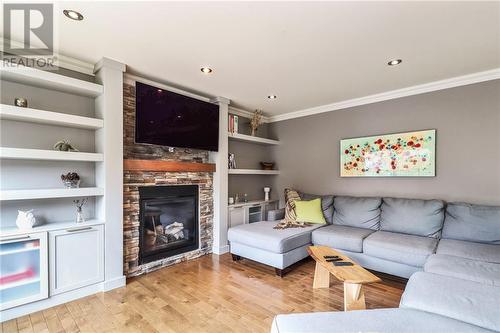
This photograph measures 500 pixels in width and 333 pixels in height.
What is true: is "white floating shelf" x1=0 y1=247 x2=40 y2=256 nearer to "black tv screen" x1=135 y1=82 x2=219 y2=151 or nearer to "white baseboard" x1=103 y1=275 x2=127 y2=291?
"white baseboard" x1=103 y1=275 x2=127 y2=291

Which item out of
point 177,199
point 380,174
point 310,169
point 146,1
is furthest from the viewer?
point 310,169

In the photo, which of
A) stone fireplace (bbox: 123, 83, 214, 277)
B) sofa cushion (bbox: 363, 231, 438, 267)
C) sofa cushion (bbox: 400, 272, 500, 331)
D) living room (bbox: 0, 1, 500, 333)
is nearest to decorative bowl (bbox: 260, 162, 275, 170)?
living room (bbox: 0, 1, 500, 333)

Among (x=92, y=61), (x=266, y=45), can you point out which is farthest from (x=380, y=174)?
(x=92, y=61)

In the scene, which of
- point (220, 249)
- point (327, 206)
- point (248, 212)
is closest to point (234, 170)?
point (248, 212)

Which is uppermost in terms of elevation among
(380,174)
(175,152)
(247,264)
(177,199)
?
(175,152)

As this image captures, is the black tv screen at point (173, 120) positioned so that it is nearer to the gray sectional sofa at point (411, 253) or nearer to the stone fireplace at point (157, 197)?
the stone fireplace at point (157, 197)

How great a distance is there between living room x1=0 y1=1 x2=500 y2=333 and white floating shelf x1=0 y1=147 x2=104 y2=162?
0.01 m

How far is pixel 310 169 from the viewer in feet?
14.5

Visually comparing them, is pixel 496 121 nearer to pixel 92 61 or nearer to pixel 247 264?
pixel 247 264

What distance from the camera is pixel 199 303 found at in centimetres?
231

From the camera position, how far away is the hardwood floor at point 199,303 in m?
1.97

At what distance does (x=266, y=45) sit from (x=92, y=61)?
1.85m

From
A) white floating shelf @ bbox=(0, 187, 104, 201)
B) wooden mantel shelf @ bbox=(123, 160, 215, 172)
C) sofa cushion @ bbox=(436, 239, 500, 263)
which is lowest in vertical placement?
sofa cushion @ bbox=(436, 239, 500, 263)

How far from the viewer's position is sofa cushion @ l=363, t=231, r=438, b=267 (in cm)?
250
